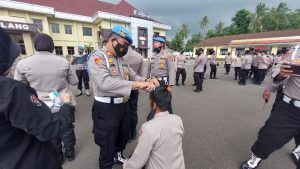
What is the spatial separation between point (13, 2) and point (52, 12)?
3.85m

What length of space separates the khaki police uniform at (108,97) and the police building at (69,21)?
611 inches

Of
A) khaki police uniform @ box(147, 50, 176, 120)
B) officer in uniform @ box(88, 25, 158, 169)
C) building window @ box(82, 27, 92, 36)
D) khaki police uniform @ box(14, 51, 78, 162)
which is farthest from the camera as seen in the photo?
building window @ box(82, 27, 92, 36)

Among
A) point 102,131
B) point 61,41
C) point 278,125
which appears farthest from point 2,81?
point 61,41

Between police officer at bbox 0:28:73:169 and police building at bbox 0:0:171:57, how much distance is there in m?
16.4

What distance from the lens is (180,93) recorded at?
22.4 feet

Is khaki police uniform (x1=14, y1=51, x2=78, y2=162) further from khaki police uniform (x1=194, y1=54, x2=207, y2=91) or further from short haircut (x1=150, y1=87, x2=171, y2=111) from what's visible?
khaki police uniform (x1=194, y1=54, x2=207, y2=91)

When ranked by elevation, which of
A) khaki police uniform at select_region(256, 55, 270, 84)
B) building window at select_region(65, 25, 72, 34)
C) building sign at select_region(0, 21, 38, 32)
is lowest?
khaki police uniform at select_region(256, 55, 270, 84)

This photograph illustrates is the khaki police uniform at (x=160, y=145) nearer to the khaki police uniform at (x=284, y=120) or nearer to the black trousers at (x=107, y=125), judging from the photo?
the black trousers at (x=107, y=125)

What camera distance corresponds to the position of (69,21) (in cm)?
2402

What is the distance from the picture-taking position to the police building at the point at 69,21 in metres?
17.2

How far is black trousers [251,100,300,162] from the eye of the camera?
195cm

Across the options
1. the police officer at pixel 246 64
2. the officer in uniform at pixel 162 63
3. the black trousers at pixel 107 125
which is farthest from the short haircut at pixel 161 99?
the police officer at pixel 246 64

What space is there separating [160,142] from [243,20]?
5291cm

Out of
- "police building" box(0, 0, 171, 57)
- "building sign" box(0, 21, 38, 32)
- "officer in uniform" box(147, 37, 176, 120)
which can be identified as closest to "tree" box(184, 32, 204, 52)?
"police building" box(0, 0, 171, 57)
